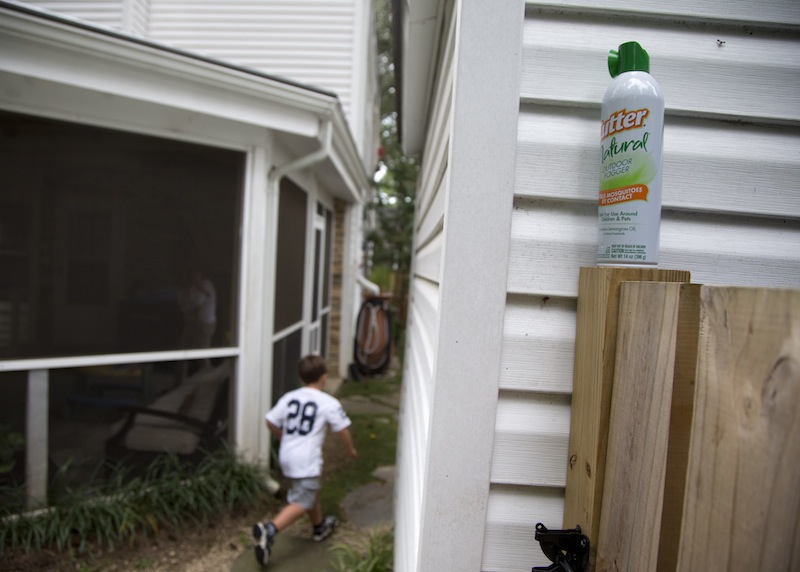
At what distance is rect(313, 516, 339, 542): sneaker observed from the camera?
11.3 ft

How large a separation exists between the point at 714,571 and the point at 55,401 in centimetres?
336

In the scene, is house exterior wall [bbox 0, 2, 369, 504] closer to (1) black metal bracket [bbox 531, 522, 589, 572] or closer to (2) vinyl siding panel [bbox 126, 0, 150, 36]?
(1) black metal bracket [bbox 531, 522, 589, 572]

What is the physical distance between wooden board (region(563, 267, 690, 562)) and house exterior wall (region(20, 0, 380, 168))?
20.0 feet

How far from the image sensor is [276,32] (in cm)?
638

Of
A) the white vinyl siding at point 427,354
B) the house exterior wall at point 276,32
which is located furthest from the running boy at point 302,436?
the house exterior wall at point 276,32

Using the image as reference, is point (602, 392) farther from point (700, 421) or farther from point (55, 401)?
point (55, 401)

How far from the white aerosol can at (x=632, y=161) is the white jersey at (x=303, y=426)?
257 cm

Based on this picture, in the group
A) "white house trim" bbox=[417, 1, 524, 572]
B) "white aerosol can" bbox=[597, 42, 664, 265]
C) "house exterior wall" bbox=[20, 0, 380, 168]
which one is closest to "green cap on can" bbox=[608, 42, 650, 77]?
"white aerosol can" bbox=[597, 42, 664, 265]

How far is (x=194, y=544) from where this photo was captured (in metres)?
3.19

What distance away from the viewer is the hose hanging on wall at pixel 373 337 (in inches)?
315

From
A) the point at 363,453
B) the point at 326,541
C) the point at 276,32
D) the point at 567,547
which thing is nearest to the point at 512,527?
the point at 567,547

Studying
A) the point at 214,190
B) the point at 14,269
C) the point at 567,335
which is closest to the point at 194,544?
the point at 14,269

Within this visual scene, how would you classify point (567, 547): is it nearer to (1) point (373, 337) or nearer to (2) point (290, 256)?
(2) point (290, 256)

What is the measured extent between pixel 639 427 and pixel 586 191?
50 centimetres
